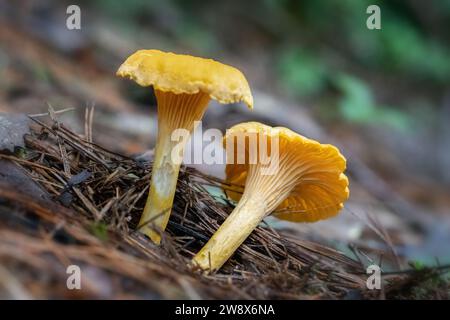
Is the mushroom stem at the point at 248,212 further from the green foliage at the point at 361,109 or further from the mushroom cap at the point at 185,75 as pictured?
the green foliage at the point at 361,109

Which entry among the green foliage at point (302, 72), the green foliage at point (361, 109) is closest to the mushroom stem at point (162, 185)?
the green foliage at point (361, 109)

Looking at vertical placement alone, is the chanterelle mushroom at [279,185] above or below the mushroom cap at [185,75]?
below

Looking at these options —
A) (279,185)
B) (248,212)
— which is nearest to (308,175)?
(279,185)

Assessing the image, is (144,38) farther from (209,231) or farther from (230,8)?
(209,231)

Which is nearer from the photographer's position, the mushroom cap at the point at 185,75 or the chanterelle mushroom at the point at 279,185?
the mushroom cap at the point at 185,75

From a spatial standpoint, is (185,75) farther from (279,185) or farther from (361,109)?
(361,109)

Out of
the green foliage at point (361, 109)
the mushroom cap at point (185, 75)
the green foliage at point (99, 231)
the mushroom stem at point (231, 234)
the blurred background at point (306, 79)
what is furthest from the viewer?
the green foliage at point (361, 109)

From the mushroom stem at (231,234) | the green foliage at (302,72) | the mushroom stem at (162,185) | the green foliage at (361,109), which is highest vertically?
the green foliage at (302,72)
